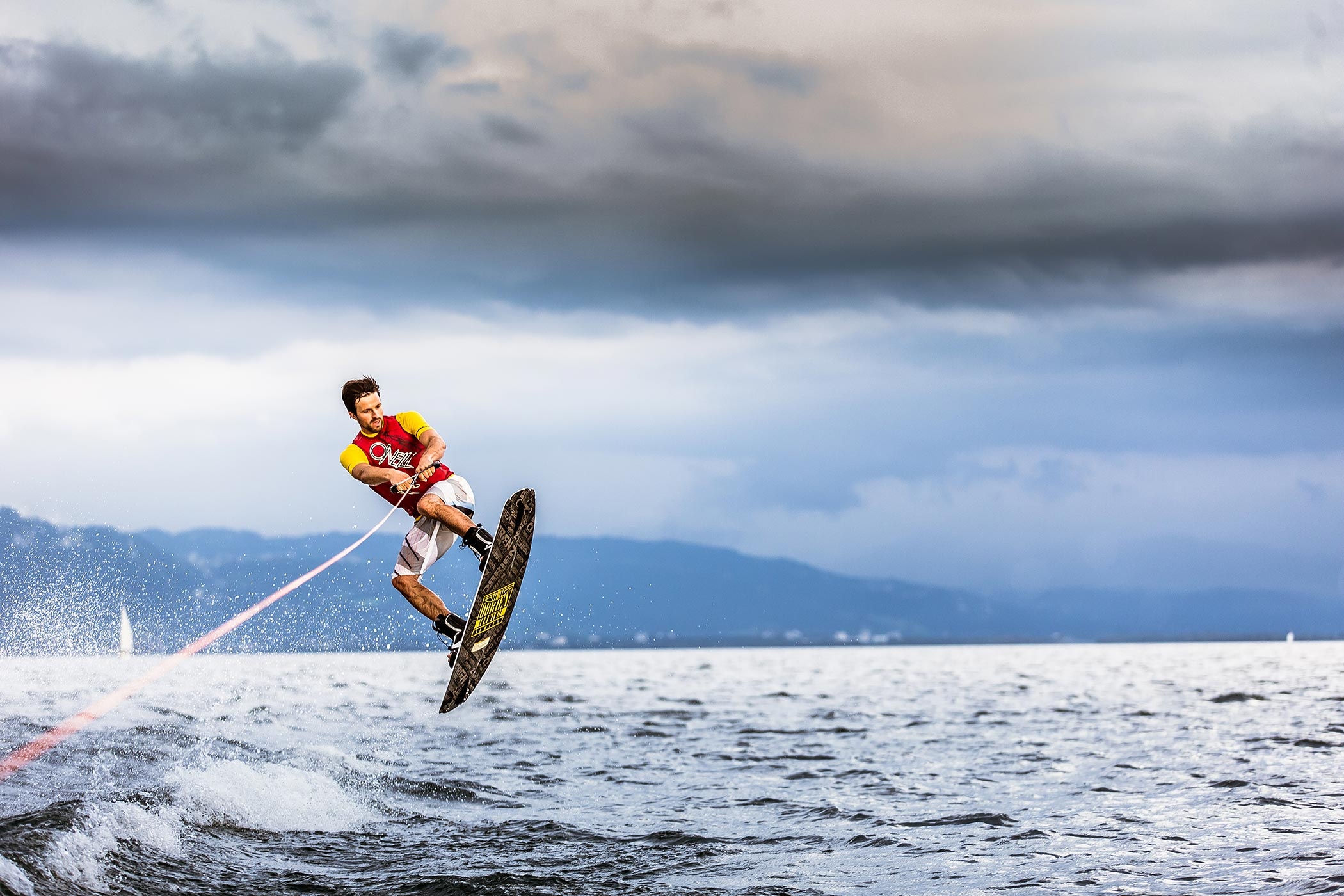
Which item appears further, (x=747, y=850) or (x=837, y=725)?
(x=837, y=725)

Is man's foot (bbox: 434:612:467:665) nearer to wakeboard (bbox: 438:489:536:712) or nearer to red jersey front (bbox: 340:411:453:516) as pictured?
wakeboard (bbox: 438:489:536:712)

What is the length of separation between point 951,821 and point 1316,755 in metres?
9.89

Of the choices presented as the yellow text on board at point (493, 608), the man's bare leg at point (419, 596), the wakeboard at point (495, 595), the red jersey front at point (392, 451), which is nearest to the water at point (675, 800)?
the wakeboard at point (495, 595)

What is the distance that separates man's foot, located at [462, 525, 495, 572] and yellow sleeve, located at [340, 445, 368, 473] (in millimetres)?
1569

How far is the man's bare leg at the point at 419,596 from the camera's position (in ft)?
46.6

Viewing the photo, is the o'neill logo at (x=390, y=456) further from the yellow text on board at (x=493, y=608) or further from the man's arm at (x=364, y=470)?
the yellow text on board at (x=493, y=608)

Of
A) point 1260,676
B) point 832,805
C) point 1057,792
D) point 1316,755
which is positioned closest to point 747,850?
point 832,805

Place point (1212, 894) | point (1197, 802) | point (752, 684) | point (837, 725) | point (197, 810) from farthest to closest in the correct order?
point (752, 684) < point (837, 725) < point (1197, 802) < point (197, 810) < point (1212, 894)

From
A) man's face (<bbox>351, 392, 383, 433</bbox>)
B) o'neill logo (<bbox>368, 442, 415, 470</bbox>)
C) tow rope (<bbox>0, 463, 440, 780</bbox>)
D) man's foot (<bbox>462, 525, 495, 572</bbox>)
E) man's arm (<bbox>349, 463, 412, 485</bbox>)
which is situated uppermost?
man's face (<bbox>351, 392, 383, 433</bbox>)

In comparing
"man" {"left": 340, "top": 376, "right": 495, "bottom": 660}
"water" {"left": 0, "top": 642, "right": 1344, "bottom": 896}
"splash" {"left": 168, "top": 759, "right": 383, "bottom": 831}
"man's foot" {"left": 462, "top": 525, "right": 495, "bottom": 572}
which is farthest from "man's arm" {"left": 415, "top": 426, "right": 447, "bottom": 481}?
"splash" {"left": 168, "top": 759, "right": 383, "bottom": 831}

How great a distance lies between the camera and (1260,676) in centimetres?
5816

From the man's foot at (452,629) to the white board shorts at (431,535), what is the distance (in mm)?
652

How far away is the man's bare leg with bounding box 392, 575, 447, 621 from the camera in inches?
559

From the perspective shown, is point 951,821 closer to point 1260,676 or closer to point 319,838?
point 319,838
